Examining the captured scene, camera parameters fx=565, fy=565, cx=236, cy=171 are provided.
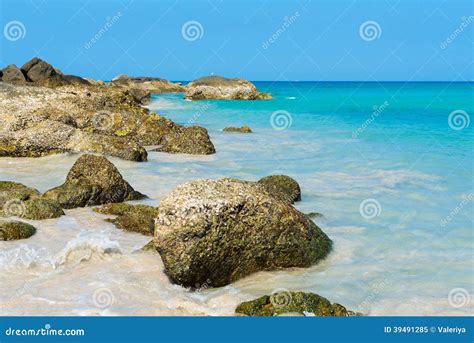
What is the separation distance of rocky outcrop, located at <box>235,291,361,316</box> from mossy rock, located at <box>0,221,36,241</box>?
4.32m

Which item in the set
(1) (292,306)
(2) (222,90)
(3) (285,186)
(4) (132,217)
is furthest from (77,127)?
(2) (222,90)

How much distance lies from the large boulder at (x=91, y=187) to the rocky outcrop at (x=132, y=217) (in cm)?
53

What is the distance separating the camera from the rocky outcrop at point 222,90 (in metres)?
72.2

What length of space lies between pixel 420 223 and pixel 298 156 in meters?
9.82

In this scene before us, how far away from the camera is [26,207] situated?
10.4 m

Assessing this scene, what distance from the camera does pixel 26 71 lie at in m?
39.6

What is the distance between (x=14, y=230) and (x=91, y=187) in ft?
8.39

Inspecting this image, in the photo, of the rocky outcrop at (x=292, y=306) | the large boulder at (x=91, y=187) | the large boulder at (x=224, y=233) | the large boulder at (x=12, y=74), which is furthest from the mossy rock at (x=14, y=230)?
the large boulder at (x=12, y=74)

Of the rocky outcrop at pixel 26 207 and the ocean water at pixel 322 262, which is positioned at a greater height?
the ocean water at pixel 322 262

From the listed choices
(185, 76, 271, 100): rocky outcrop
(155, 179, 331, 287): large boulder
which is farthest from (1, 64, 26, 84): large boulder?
(185, 76, 271, 100): rocky outcrop

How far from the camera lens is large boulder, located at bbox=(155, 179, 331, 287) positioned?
756cm

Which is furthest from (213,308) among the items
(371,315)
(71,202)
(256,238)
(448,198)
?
(448,198)

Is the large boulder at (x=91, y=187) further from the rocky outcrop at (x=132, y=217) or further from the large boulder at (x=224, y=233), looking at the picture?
the large boulder at (x=224, y=233)

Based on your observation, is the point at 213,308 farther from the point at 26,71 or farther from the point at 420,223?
the point at 26,71
